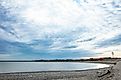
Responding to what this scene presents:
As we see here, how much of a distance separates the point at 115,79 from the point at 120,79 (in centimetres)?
85

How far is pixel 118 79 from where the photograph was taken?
28.2 metres

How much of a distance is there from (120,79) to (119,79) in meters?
0.18

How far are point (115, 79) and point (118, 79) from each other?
532 millimetres

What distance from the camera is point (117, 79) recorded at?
93.0 feet

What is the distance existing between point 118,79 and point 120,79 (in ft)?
1.04

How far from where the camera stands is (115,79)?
94.0 ft

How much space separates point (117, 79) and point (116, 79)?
0.47 feet

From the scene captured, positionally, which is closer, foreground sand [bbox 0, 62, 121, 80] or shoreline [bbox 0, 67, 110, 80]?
foreground sand [bbox 0, 62, 121, 80]

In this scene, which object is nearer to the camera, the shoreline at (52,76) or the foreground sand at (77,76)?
the foreground sand at (77,76)

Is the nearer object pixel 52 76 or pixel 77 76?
pixel 77 76

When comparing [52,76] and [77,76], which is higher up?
[52,76]
